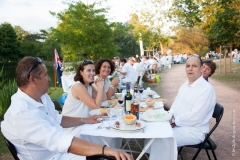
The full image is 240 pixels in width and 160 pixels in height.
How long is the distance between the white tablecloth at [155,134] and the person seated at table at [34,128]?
1.70ft

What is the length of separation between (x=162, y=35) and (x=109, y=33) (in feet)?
70.2

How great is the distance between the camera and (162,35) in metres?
31.2

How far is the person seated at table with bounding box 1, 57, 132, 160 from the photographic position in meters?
1.55

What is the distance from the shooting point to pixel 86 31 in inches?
412

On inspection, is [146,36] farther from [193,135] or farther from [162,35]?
[193,135]

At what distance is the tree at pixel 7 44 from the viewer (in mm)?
50562

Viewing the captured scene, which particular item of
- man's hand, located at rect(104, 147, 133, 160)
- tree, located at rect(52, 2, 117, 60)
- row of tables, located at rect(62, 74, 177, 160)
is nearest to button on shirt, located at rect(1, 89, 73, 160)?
man's hand, located at rect(104, 147, 133, 160)

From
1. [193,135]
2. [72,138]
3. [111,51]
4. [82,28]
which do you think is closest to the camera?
[72,138]

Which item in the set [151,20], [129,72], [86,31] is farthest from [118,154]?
[151,20]

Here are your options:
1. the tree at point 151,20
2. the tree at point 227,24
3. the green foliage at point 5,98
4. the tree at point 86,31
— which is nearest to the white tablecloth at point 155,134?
the green foliage at point 5,98

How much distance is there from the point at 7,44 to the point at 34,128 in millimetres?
55423

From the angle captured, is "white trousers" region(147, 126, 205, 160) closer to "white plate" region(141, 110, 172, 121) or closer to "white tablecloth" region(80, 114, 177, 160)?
"white tablecloth" region(80, 114, 177, 160)

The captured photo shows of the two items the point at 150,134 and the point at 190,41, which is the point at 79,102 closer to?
the point at 150,134

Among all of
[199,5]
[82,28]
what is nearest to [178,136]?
[82,28]
